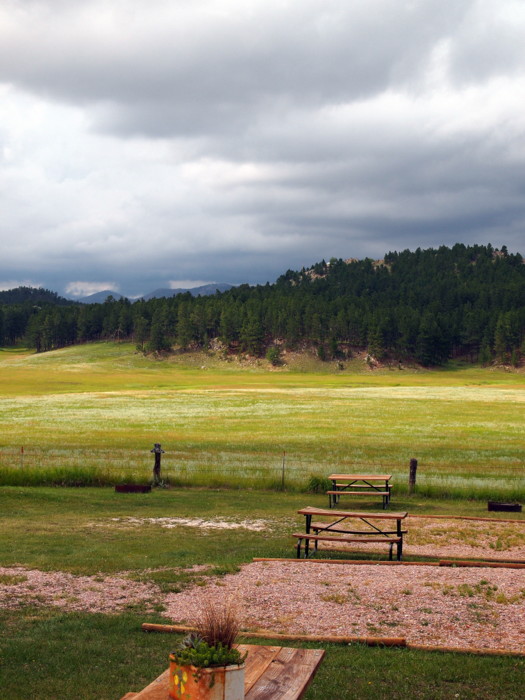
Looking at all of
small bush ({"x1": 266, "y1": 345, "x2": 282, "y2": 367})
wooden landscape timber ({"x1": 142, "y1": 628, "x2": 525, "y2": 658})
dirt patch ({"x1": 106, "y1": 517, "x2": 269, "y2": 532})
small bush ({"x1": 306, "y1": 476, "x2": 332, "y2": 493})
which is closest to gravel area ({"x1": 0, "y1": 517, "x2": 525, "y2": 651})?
wooden landscape timber ({"x1": 142, "y1": 628, "x2": 525, "y2": 658})

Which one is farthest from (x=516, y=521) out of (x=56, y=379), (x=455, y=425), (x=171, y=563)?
(x=56, y=379)

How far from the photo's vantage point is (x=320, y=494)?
80.8ft

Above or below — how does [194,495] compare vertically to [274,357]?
below

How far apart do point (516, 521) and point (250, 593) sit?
34.3ft

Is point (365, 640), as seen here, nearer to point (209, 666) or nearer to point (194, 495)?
point (209, 666)

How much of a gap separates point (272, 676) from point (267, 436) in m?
38.3

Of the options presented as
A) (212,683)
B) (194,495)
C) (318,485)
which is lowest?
(194,495)

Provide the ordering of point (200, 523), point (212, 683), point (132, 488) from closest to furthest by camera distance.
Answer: point (212, 683) < point (200, 523) < point (132, 488)

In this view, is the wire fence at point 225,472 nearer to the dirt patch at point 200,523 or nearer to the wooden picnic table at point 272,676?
the dirt patch at point 200,523

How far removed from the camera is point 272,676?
556 centimetres

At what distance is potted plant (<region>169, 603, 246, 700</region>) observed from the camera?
4918 millimetres

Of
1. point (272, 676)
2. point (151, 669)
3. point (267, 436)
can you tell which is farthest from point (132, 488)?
point (267, 436)

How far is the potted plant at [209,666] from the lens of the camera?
4.92 metres

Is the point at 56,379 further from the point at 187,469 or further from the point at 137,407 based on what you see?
the point at 187,469
